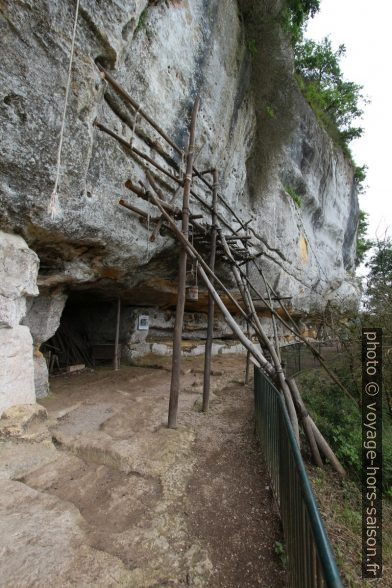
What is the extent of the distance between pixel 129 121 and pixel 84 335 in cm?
725

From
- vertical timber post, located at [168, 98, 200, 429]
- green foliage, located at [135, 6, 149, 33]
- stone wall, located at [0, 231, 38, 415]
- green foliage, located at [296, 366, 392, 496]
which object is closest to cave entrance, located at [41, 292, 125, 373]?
stone wall, located at [0, 231, 38, 415]

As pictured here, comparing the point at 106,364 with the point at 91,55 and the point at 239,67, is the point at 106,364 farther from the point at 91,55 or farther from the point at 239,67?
the point at 239,67

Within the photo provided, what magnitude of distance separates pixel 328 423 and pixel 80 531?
506 centimetres

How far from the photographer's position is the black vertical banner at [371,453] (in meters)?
2.88

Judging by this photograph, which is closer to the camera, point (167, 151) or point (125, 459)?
point (125, 459)

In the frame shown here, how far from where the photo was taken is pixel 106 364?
9.62 meters

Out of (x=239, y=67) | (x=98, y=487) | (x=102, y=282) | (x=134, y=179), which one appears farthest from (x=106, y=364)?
(x=239, y=67)

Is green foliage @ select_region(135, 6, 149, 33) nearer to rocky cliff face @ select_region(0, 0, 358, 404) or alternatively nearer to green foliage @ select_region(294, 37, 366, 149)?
rocky cliff face @ select_region(0, 0, 358, 404)

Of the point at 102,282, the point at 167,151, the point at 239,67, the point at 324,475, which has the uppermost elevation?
the point at 239,67

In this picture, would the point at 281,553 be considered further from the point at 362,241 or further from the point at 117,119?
the point at 362,241

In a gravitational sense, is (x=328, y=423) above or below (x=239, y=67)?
below

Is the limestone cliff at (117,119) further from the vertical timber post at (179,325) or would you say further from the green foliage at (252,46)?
the vertical timber post at (179,325)

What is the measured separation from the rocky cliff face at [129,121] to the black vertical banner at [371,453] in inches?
184

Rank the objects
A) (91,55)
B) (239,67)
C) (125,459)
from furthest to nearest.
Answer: (239,67) < (91,55) < (125,459)
